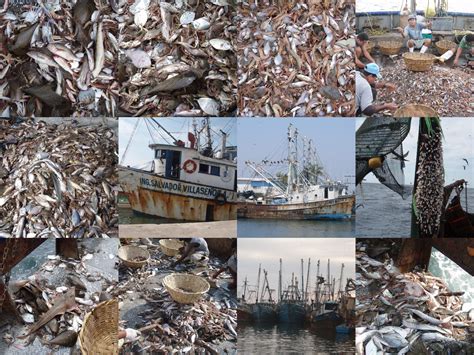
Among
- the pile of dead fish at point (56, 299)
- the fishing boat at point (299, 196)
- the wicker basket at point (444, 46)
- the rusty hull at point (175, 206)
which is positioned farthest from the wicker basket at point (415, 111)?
the pile of dead fish at point (56, 299)

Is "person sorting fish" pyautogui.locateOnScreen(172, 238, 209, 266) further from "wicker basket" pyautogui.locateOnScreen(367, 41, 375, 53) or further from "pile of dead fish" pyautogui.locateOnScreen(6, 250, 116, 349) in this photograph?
"wicker basket" pyautogui.locateOnScreen(367, 41, 375, 53)

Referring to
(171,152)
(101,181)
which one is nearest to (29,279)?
(101,181)

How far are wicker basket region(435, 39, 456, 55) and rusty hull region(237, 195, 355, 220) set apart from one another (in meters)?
0.86

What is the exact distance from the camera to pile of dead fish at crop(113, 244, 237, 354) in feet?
9.85

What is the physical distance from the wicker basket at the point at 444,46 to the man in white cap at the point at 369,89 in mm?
312

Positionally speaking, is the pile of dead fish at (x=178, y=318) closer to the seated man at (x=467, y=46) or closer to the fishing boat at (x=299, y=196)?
the fishing boat at (x=299, y=196)

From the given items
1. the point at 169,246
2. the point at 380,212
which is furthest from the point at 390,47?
the point at 169,246

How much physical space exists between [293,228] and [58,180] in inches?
47.5

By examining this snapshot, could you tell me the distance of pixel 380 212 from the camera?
305 centimetres

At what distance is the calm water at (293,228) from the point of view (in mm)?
3020

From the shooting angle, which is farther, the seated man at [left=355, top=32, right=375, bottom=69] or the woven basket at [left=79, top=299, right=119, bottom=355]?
the seated man at [left=355, top=32, right=375, bottom=69]

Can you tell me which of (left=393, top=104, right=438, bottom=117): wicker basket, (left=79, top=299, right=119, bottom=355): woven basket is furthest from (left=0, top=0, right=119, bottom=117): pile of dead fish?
(left=393, top=104, right=438, bottom=117): wicker basket

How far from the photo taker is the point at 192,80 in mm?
2979

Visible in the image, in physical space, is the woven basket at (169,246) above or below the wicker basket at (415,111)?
below
